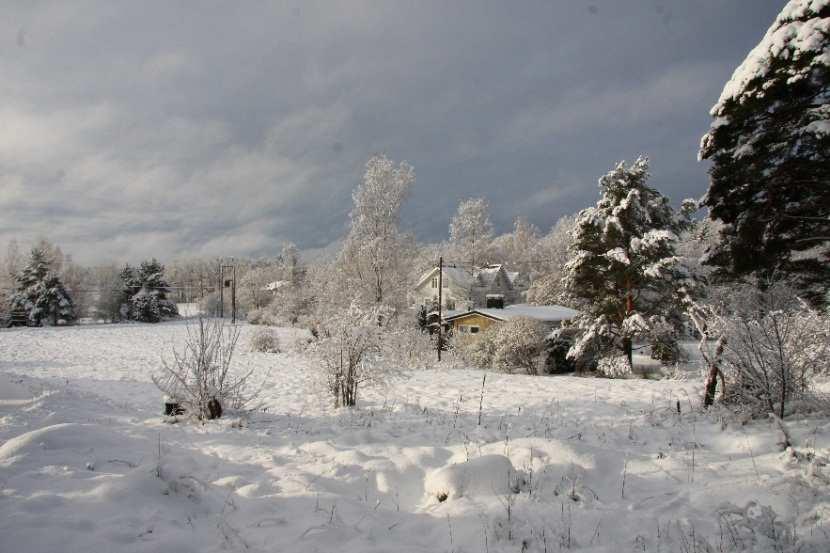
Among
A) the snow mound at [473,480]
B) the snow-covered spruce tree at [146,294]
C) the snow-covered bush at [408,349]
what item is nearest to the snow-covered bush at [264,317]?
the snow-covered spruce tree at [146,294]

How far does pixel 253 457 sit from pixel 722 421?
6.93m

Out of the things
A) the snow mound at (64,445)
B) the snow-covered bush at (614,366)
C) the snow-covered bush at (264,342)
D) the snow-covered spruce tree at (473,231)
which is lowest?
the snow-covered bush at (614,366)

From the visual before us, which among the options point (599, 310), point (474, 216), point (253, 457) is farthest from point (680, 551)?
point (474, 216)

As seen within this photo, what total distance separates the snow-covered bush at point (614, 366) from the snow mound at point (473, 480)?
1661cm

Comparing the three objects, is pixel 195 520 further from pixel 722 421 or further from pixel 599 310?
pixel 599 310

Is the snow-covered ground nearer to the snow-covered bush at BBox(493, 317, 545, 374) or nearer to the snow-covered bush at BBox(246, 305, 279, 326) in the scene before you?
the snow-covered bush at BBox(493, 317, 545, 374)

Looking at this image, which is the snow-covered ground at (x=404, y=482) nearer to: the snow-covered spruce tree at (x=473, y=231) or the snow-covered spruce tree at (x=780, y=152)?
the snow-covered spruce tree at (x=780, y=152)

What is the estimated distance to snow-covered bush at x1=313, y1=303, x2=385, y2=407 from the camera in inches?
356

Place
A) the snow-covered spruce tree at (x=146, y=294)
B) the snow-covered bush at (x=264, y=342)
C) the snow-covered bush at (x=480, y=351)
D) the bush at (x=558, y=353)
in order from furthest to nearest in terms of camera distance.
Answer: the snow-covered spruce tree at (x=146, y=294), the snow-covered bush at (x=264, y=342), the snow-covered bush at (x=480, y=351), the bush at (x=558, y=353)

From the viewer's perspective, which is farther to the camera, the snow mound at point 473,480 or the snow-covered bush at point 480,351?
the snow-covered bush at point 480,351

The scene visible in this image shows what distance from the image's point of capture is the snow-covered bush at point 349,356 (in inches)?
356

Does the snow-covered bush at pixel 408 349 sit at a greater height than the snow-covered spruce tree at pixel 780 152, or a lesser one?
lesser

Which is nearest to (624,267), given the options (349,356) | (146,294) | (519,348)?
(519,348)

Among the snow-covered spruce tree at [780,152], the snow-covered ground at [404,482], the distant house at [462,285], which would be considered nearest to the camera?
the snow-covered ground at [404,482]
